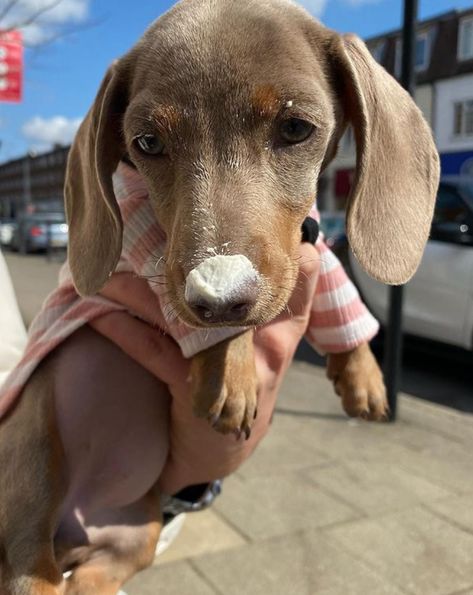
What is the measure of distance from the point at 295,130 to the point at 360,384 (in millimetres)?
832


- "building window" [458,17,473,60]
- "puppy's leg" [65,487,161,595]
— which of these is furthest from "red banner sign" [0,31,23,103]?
"building window" [458,17,473,60]

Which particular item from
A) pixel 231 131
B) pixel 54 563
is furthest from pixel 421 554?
pixel 231 131

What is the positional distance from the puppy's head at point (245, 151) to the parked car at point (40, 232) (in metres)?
20.6

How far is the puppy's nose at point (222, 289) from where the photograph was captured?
112cm

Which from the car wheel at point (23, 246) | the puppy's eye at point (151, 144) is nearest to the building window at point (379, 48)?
the car wheel at point (23, 246)

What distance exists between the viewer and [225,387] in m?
1.58

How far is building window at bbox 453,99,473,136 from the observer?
25.8 metres

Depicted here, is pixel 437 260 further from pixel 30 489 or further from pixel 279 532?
pixel 30 489

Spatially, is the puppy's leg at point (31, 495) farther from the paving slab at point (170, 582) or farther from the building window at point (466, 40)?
the building window at point (466, 40)

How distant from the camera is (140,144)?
4.70ft

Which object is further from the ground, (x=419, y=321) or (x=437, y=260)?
(x=437, y=260)

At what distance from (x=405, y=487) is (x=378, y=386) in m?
2.01

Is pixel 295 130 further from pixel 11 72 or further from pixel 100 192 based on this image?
pixel 11 72

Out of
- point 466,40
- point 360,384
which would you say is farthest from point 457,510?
point 466,40
